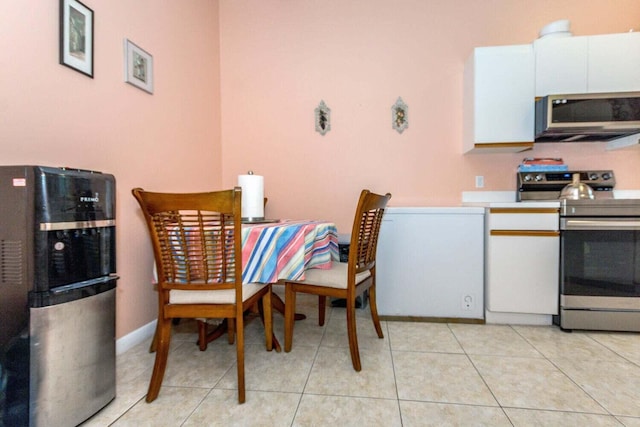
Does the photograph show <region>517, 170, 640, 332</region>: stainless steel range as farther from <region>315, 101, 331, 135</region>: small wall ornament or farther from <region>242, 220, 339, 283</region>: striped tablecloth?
<region>315, 101, 331, 135</region>: small wall ornament

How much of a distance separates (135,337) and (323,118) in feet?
7.19

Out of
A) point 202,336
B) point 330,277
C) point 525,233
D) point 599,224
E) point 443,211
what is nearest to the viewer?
point 330,277

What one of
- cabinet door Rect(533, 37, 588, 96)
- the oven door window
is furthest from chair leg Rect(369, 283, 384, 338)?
cabinet door Rect(533, 37, 588, 96)

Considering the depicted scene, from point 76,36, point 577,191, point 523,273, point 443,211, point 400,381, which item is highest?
point 76,36

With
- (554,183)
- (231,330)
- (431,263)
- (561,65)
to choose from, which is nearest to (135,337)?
(231,330)

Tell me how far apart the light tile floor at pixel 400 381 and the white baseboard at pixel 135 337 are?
0.06 metres

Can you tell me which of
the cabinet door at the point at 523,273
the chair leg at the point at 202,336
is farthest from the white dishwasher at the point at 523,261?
the chair leg at the point at 202,336

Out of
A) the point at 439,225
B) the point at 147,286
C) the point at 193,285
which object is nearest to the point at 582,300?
the point at 439,225

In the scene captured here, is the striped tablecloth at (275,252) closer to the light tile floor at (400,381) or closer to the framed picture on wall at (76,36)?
the light tile floor at (400,381)

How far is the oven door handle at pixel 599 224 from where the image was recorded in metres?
2.09

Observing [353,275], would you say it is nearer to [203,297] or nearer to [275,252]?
[275,252]

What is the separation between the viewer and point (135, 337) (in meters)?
1.97

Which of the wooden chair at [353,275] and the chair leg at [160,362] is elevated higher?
the wooden chair at [353,275]

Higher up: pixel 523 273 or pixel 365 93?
pixel 365 93
